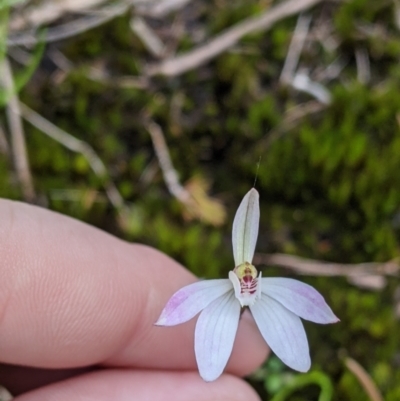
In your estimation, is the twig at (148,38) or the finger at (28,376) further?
the twig at (148,38)

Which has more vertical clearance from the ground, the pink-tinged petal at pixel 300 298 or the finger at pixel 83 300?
the finger at pixel 83 300

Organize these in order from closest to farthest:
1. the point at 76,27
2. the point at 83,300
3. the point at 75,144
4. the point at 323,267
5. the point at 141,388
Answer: the point at 83,300
the point at 141,388
the point at 323,267
the point at 75,144
the point at 76,27

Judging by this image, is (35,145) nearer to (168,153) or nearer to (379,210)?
(168,153)

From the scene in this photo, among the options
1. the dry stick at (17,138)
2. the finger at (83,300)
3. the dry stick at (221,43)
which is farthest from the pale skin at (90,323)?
the dry stick at (221,43)

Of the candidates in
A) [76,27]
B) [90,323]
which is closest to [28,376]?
[90,323]

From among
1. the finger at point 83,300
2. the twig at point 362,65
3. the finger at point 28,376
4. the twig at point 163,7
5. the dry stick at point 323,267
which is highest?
the twig at point 163,7

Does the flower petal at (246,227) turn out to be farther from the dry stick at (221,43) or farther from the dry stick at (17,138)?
the dry stick at (221,43)

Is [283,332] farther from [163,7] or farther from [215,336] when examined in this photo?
[163,7]
